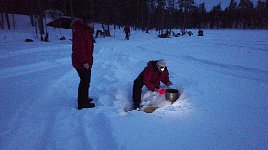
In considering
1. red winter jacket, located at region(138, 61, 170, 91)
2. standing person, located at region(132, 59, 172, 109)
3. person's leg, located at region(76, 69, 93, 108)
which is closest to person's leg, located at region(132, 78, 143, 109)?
standing person, located at region(132, 59, 172, 109)

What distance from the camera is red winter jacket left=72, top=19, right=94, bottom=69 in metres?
4.07

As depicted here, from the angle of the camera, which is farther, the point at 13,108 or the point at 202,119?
the point at 13,108

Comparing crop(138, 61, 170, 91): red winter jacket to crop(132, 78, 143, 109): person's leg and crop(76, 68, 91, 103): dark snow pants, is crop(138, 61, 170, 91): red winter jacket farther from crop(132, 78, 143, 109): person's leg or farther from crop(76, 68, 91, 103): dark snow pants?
crop(76, 68, 91, 103): dark snow pants

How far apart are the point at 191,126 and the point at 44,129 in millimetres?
2392

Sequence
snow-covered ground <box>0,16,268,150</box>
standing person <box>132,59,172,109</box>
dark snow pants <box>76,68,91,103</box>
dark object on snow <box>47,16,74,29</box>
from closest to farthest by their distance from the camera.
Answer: snow-covered ground <box>0,16,268,150</box>
dark snow pants <box>76,68,91,103</box>
standing person <box>132,59,172,109</box>
dark object on snow <box>47,16,74,29</box>

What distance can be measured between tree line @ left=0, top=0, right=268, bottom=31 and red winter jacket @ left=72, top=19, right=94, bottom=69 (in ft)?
0.76

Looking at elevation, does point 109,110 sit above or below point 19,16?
below

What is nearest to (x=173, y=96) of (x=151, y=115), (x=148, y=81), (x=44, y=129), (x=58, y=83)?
(x=148, y=81)

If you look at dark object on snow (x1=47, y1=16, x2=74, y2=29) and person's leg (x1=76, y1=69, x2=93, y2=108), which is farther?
dark object on snow (x1=47, y1=16, x2=74, y2=29)

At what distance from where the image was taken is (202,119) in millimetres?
3811

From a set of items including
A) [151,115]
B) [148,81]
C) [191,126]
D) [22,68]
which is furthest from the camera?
[22,68]

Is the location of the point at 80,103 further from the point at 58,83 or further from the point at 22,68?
the point at 22,68

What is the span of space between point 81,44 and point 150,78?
71.7 inches

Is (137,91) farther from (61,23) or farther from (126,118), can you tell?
(61,23)
